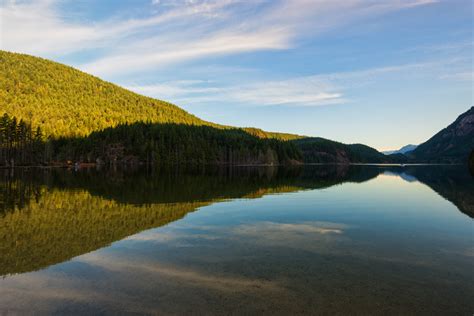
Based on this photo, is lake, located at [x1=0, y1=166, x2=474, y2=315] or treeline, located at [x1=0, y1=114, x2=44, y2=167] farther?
treeline, located at [x1=0, y1=114, x2=44, y2=167]

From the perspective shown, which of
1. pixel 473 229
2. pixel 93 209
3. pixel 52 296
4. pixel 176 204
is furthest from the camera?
pixel 176 204

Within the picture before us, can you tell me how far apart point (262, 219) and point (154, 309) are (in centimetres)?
1770

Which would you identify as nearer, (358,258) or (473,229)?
(358,258)

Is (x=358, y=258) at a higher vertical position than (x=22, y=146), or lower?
lower

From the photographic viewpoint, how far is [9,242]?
62.1 feet

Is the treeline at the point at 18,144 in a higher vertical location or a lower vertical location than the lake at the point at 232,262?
higher

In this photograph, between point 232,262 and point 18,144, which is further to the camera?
point 18,144

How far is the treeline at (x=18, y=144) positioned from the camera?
148250 millimetres

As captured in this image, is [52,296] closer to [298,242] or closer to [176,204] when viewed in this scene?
[298,242]

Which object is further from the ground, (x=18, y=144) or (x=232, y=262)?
(x=18, y=144)

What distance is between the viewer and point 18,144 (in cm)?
15625

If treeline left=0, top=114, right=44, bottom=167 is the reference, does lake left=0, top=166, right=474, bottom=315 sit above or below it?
below

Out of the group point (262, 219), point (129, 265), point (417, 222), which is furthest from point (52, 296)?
point (417, 222)

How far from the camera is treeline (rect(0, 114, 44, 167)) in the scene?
148 m
